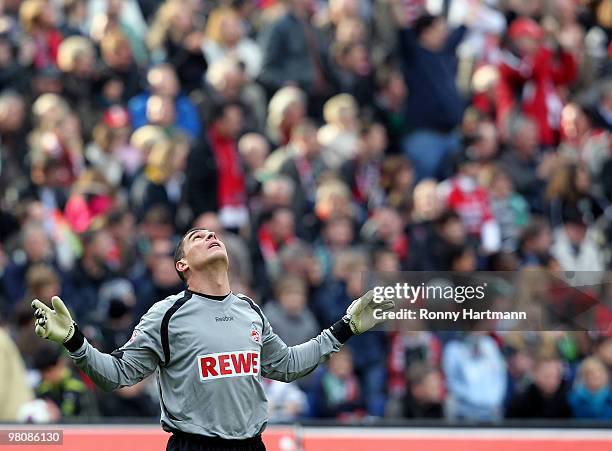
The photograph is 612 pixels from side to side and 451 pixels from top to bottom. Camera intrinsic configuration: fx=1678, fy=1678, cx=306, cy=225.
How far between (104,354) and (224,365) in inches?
22.0

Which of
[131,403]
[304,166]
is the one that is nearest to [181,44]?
[304,166]

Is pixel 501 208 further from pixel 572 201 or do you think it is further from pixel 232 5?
pixel 232 5

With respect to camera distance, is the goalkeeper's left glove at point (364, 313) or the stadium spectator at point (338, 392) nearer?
the goalkeeper's left glove at point (364, 313)

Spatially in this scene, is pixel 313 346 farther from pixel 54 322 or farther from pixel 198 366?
pixel 54 322

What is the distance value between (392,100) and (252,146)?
6.55 ft

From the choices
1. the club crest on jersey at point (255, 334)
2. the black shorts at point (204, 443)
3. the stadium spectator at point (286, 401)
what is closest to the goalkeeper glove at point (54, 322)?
the black shorts at point (204, 443)

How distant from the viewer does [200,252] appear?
7.77 metres

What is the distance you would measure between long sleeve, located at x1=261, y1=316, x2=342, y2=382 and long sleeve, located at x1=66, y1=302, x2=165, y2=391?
1.86 ft

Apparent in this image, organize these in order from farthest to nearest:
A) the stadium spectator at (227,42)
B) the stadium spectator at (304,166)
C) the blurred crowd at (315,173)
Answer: the stadium spectator at (227,42) → the stadium spectator at (304,166) → the blurred crowd at (315,173)

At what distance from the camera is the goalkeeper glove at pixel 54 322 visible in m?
7.08

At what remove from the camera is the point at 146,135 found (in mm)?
14422

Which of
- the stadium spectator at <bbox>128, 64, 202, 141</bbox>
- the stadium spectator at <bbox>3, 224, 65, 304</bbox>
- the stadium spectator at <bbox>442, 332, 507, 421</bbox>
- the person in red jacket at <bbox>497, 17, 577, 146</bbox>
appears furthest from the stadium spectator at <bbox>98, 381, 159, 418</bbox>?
the person in red jacket at <bbox>497, 17, 577, 146</bbox>

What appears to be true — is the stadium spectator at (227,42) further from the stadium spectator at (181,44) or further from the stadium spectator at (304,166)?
the stadium spectator at (304,166)

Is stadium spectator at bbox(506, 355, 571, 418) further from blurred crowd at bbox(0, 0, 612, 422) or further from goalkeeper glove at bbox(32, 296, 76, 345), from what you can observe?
goalkeeper glove at bbox(32, 296, 76, 345)
